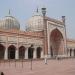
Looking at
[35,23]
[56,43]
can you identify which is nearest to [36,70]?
[35,23]

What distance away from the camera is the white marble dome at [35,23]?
1363 inches

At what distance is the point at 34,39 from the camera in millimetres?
29047

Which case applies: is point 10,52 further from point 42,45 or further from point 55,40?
point 55,40

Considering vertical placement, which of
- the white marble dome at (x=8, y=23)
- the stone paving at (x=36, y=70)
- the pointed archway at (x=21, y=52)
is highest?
the white marble dome at (x=8, y=23)

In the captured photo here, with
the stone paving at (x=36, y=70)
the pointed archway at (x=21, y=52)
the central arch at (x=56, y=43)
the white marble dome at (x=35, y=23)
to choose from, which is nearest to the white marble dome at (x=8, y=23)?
the white marble dome at (x=35, y=23)

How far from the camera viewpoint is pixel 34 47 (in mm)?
29250

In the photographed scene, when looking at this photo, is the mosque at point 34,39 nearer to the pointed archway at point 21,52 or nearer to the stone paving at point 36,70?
the pointed archway at point 21,52

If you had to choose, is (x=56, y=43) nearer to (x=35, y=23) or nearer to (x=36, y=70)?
(x=35, y=23)

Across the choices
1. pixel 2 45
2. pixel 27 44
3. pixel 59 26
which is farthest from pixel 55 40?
pixel 2 45

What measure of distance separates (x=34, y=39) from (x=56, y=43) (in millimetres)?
8038

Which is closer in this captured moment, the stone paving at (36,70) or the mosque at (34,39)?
the stone paving at (36,70)

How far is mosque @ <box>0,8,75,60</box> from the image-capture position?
25.9 m

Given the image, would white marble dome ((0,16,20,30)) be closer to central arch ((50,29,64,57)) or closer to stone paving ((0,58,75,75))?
central arch ((50,29,64,57))

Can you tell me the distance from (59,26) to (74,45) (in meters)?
8.62
